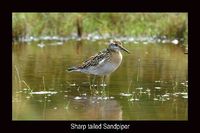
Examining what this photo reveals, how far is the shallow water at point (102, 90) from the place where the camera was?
10.6 meters

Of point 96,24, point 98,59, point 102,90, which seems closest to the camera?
point 102,90

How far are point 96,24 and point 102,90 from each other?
15.2m

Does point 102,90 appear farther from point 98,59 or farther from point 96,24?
point 96,24

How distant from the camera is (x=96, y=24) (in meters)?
27.5

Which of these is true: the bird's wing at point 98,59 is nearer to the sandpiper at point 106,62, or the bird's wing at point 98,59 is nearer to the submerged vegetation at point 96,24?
the sandpiper at point 106,62

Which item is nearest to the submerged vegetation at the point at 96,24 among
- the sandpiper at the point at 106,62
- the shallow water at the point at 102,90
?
the shallow water at the point at 102,90

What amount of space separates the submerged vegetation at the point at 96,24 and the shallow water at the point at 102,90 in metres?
7.97

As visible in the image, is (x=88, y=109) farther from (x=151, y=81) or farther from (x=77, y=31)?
(x=77, y=31)

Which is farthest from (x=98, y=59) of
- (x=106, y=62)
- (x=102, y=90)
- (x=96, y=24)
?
(x=96, y=24)

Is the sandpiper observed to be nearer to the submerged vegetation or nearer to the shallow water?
the shallow water

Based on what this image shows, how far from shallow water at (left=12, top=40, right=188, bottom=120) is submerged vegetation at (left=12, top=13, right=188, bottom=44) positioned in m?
7.97

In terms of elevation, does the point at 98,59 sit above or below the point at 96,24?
below

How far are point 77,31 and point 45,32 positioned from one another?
147 cm

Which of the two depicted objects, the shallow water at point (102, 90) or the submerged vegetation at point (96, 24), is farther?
the submerged vegetation at point (96, 24)
